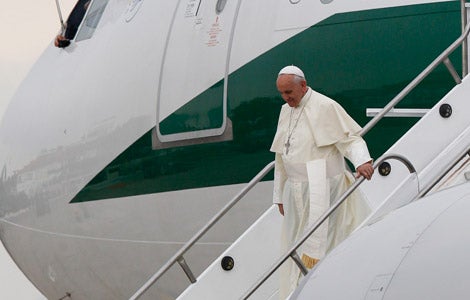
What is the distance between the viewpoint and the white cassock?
7.70 meters

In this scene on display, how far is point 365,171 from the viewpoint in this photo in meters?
7.23

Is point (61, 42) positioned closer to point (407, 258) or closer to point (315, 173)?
point (315, 173)

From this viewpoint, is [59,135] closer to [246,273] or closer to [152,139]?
[152,139]

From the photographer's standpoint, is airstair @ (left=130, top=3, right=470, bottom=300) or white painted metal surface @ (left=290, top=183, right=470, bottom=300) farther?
airstair @ (left=130, top=3, right=470, bottom=300)

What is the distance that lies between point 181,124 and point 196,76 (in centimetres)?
40

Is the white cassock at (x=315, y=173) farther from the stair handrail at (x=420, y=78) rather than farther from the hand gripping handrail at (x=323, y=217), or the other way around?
the hand gripping handrail at (x=323, y=217)

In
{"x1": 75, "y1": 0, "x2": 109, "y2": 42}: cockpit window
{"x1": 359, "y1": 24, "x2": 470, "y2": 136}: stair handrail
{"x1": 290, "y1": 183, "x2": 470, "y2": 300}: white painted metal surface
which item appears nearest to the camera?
{"x1": 290, "y1": 183, "x2": 470, "y2": 300}: white painted metal surface

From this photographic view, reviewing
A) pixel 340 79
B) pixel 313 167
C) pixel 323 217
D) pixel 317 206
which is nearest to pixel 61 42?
pixel 340 79

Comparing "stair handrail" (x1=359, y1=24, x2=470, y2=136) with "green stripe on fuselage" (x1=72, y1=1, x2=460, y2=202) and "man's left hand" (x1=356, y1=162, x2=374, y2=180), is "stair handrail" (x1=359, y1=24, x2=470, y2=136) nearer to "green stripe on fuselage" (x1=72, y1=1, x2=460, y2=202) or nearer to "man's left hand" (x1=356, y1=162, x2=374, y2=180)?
"man's left hand" (x1=356, y1=162, x2=374, y2=180)

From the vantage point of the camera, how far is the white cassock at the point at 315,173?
25.3 feet

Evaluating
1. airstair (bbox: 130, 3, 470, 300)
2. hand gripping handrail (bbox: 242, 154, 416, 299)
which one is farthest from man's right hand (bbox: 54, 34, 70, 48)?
hand gripping handrail (bbox: 242, 154, 416, 299)

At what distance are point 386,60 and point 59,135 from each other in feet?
12.9

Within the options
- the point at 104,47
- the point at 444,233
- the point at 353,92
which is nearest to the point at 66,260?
the point at 104,47

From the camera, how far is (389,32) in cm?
920
